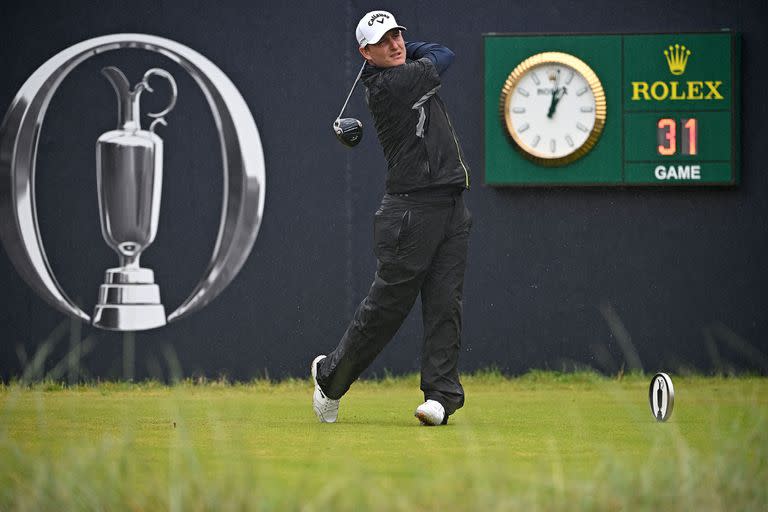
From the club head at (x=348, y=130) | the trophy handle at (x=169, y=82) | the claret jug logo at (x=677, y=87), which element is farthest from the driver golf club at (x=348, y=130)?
the claret jug logo at (x=677, y=87)

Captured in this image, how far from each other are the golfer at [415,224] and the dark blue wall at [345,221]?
6.81 feet

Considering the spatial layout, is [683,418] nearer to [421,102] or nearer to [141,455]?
[421,102]

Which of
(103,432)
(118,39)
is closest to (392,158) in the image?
(103,432)

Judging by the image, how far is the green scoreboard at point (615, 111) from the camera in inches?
293

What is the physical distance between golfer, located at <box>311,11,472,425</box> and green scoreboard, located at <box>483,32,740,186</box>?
6.62 ft

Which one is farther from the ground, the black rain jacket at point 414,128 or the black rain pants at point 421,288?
the black rain jacket at point 414,128

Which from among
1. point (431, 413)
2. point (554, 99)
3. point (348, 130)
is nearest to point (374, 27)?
point (348, 130)

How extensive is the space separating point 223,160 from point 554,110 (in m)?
1.90

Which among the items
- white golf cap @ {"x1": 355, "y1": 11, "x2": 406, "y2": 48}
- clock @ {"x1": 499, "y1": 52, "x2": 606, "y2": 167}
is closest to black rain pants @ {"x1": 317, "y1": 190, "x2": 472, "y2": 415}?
white golf cap @ {"x1": 355, "y1": 11, "x2": 406, "y2": 48}

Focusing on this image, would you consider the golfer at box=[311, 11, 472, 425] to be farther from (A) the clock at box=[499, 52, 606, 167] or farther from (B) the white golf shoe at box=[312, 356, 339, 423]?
(A) the clock at box=[499, 52, 606, 167]

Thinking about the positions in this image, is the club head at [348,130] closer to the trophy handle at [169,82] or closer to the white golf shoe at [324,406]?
the white golf shoe at [324,406]

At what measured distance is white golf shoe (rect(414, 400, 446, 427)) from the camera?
5.28 meters

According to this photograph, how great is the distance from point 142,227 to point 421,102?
8.92 ft

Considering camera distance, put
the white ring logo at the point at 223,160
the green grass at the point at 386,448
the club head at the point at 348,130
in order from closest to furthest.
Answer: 1. the green grass at the point at 386,448
2. the club head at the point at 348,130
3. the white ring logo at the point at 223,160
